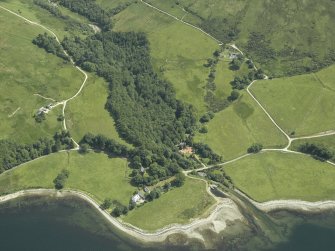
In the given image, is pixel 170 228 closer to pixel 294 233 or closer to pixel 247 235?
pixel 247 235

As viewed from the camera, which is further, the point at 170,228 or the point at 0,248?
the point at 170,228

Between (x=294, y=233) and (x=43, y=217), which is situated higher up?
(x=294, y=233)

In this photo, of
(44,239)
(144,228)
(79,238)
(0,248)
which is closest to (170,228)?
(144,228)

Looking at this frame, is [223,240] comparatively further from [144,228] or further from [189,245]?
[144,228]

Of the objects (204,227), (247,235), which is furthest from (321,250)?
(204,227)

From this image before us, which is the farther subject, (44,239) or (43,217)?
(43,217)

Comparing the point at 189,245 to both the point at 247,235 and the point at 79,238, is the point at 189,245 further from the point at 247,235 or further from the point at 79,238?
the point at 79,238

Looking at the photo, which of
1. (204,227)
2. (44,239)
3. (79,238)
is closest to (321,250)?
(204,227)
